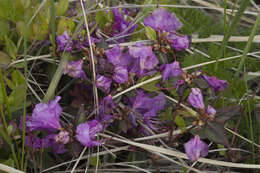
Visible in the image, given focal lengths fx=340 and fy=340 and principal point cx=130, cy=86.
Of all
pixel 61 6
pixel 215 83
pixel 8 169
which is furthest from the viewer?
pixel 61 6

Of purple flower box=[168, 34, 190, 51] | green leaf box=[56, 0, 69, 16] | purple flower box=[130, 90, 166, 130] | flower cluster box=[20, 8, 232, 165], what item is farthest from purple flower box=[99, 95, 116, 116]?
green leaf box=[56, 0, 69, 16]

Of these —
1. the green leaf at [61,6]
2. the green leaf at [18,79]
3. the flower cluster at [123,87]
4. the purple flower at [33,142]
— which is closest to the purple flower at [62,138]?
the flower cluster at [123,87]

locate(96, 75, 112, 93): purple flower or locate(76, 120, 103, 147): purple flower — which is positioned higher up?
locate(96, 75, 112, 93): purple flower

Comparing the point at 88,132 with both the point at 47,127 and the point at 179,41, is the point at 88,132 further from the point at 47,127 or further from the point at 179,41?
the point at 179,41

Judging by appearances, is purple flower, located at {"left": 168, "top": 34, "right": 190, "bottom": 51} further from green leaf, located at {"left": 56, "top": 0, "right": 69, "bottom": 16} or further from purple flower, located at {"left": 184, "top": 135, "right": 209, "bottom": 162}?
green leaf, located at {"left": 56, "top": 0, "right": 69, "bottom": 16}

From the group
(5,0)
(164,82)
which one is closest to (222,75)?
(164,82)

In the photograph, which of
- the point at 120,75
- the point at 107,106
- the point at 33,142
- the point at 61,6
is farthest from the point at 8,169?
the point at 61,6

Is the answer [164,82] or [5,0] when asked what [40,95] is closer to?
[5,0]

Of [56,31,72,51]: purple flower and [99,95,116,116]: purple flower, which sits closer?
[99,95,116,116]: purple flower
